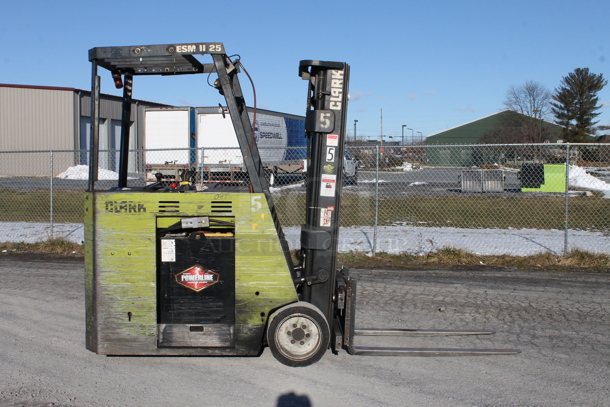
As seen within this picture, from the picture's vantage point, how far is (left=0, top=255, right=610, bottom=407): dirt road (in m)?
4.11

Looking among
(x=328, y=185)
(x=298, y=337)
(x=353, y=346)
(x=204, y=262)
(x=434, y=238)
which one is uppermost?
(x=328, y=185)

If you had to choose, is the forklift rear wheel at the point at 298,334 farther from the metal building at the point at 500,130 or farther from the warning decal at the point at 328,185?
the metal building at the point at 500,130

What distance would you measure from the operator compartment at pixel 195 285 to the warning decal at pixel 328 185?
86cm

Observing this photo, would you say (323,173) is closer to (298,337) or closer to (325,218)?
(325,218)

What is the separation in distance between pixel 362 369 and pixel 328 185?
1.60 metres

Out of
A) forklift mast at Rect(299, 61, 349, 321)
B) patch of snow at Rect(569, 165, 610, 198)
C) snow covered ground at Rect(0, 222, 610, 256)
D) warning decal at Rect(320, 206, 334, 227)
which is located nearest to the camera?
forklift mast at Rect(299, 61, 349, 321)

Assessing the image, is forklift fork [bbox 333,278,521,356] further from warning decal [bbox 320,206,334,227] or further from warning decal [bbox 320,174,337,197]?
warning decal [bbox 320,174,337,197]

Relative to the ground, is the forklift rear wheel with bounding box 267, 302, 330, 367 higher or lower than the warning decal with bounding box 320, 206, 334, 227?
lower

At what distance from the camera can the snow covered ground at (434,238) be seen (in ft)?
33.9

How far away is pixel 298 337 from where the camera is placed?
15.0 ft

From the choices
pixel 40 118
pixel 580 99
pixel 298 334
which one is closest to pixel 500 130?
pixel 580 99

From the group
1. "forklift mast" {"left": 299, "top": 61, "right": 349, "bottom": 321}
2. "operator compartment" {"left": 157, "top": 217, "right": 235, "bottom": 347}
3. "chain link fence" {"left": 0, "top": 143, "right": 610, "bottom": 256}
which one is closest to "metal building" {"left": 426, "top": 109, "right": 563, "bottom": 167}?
"chain link fence" {"left": 0, "top": 143, "right": 610, "bottom": 256}

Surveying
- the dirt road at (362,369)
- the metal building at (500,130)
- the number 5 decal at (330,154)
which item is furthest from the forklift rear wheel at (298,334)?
the metal building at (500,130)

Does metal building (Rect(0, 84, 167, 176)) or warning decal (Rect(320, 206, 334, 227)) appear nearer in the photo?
warning decal (Rect(320, 206, 334, 227))
